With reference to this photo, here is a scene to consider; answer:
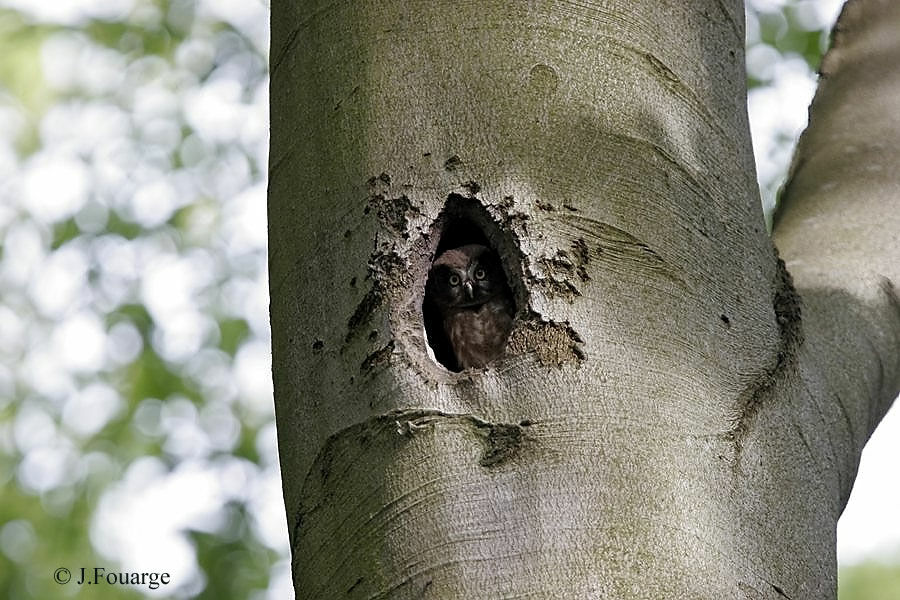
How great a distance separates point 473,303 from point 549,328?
1.18 ft

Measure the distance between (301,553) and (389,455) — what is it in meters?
0.25

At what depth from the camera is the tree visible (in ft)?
4.43

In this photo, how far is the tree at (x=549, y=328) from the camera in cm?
135

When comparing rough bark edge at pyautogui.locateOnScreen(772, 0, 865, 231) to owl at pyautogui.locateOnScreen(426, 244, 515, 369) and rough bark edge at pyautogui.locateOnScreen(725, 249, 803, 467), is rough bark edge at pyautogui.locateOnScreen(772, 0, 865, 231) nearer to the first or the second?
rough bark edge at pyautogui.locateOnScreen(725, 249, 803, 467)

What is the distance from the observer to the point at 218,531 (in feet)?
18.7

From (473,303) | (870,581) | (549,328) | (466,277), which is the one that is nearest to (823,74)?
(466,277)

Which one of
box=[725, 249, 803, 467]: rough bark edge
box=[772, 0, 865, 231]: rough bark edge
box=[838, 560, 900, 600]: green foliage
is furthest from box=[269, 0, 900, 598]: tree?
box=[838, 560, 900, 600]: green foliage

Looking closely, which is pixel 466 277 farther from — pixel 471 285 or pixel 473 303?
pixel 473 303

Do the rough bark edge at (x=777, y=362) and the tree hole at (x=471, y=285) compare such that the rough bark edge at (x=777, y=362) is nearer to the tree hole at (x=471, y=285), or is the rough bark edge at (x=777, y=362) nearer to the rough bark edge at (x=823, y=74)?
the tree hole at (x=471, y=285)

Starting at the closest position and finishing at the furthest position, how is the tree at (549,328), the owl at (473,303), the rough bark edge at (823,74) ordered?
the tree at (549,328) → the owl at (473,303) → the rough bark edge at (823,74)

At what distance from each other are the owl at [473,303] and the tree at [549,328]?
0.29ft

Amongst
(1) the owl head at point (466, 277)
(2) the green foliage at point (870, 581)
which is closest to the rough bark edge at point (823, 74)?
(1) the owl head at point (466, 277)

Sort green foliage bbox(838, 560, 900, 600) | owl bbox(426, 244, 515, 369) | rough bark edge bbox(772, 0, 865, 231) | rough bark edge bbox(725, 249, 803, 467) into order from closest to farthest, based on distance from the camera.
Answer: rough bark edge bbox(725, 249, 803, 467) → owl bbox(426, 244, 515, 369) → rough bark edge bbox(772, 0, 865, 231) → green foliage bbox(838, 560, 900, 600)

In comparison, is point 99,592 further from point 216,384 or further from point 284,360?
point 284,360
